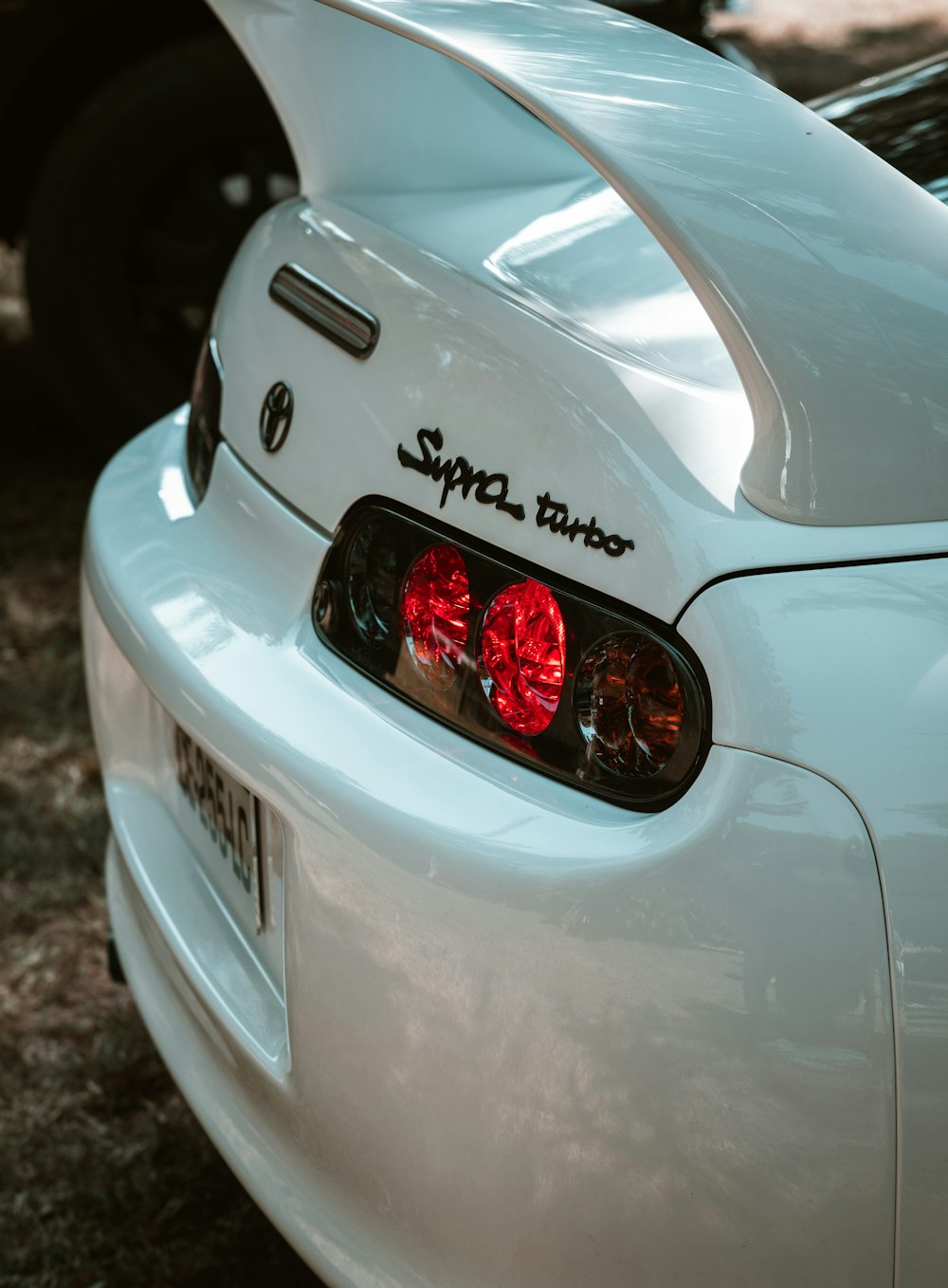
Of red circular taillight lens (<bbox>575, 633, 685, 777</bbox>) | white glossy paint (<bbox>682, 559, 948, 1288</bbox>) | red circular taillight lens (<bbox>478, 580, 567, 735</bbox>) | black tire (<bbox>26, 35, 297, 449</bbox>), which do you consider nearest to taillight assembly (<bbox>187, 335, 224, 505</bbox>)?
red circular taillight lens (<bbox>478, 580, 567, 735</bbox>)

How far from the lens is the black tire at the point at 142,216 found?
354 cm

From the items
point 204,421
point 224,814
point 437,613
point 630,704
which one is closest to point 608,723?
point 630,704

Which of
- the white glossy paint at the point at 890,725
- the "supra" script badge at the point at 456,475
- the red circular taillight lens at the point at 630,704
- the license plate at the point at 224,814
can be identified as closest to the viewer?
the white glossy paint at the point at 890,725

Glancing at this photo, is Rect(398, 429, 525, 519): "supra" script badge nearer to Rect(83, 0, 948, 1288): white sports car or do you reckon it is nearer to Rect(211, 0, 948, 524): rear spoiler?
Rect(83, 0, 948, 1288): white sports car

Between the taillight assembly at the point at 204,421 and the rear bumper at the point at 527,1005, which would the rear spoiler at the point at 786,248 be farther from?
the taillight assembly at the point at 204,421

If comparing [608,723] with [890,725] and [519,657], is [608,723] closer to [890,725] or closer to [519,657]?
[519,657]

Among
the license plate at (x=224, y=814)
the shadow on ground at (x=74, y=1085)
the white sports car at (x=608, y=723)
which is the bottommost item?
the shadow on ground at (x=74, y=1085)

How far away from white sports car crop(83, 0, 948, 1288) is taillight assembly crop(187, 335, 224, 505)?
0.27 meters

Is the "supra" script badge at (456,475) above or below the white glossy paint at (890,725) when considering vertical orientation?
above

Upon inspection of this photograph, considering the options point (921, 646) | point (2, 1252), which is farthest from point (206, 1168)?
point (921, 646)

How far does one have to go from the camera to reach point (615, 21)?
139 centimetres

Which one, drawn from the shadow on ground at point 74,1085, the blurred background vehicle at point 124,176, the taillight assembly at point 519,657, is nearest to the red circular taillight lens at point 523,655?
the taillight assembly at point 519,657

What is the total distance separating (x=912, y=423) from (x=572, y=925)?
50 centimetres

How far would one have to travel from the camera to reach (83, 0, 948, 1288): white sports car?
3.38ft
